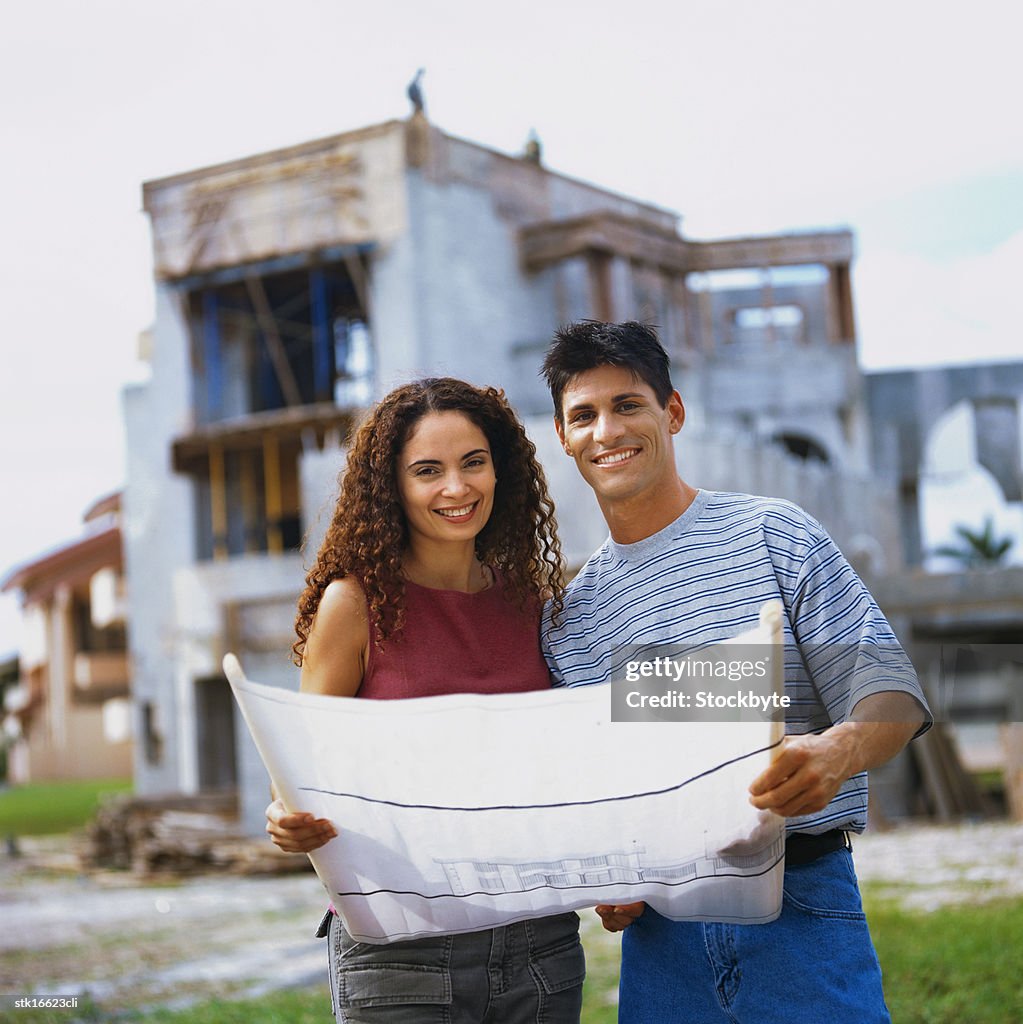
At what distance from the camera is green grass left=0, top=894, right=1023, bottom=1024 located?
521cm

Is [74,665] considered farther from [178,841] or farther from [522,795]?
[522,795]

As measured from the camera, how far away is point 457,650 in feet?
7.58

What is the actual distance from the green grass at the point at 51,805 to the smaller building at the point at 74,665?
0.90 meters

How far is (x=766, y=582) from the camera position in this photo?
226 centimetres

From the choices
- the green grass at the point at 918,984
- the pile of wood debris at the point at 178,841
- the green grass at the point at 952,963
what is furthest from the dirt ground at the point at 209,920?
the green grass at the point at 952,963

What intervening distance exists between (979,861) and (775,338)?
42.3 feet

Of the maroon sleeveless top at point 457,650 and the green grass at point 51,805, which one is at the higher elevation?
the maroon sleeveless top at point 457,650

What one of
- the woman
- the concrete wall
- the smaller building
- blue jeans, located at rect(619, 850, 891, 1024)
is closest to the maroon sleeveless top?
the woman

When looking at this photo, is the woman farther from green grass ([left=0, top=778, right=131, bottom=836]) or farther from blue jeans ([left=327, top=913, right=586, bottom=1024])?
green grass ([left=0, top=778, right=131, bottom=836])

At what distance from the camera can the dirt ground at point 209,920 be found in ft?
24.7

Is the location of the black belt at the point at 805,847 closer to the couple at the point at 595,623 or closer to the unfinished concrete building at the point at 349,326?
the couple at the point at 595,623

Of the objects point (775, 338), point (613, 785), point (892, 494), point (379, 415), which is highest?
point (775, 338)

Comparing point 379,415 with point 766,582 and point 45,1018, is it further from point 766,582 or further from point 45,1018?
point 45,1018

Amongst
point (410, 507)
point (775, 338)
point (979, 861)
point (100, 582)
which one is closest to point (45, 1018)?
point (410, 507)
